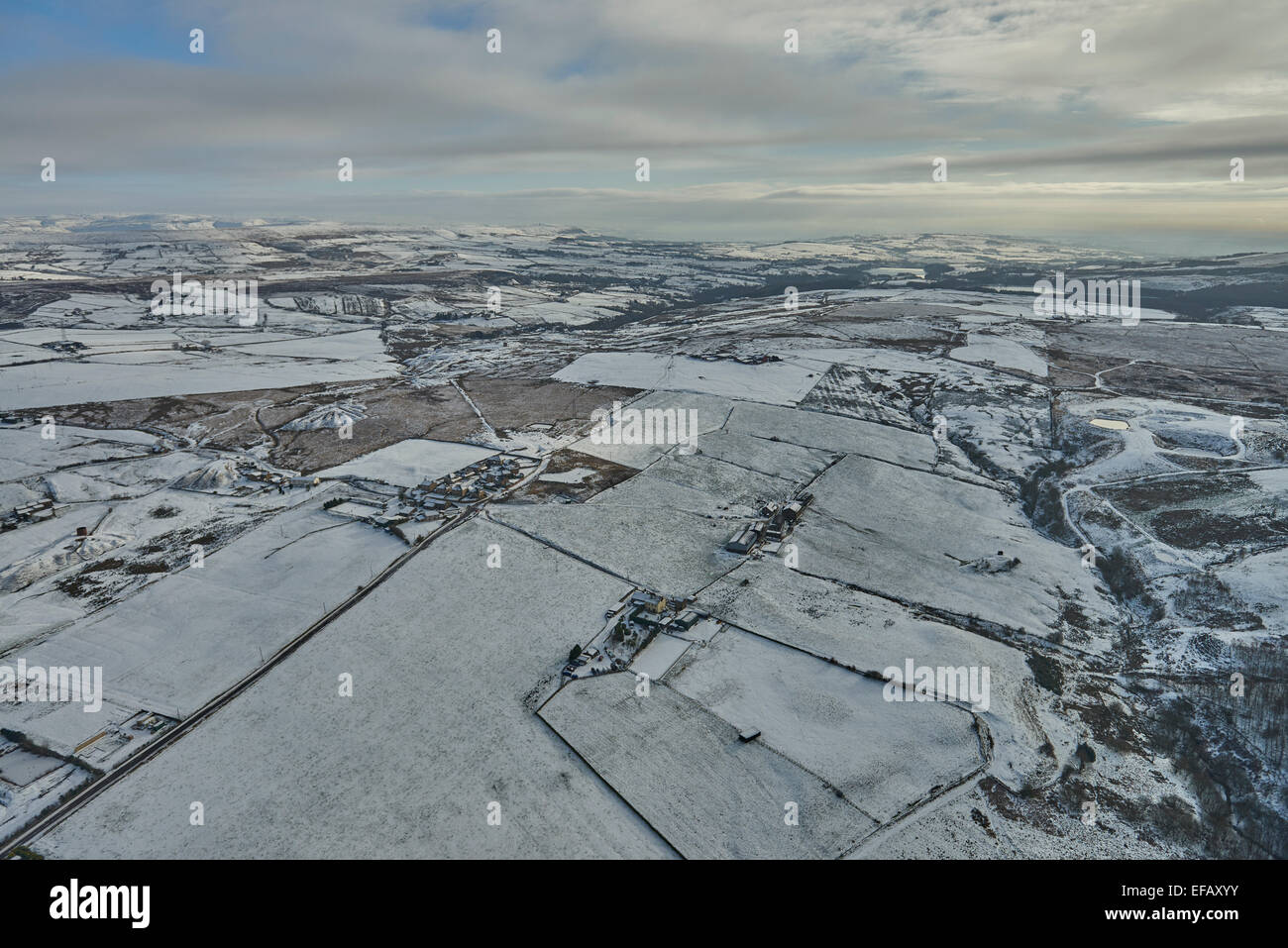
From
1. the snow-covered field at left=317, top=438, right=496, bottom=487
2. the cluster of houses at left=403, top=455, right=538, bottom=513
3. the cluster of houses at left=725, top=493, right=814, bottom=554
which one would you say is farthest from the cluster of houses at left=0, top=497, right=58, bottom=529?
the cluster of houses at left=725, top=493, right=814, bottom=554

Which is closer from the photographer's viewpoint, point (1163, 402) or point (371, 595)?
point (371, 595)

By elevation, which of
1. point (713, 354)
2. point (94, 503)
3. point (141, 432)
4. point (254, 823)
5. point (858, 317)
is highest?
point (858, 317)

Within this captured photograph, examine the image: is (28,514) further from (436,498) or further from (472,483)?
(472,483)

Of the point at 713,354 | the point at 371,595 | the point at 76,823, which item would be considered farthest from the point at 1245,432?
the point at 76,823

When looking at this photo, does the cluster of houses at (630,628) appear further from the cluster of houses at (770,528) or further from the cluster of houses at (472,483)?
the cluster of houses at (472,483)

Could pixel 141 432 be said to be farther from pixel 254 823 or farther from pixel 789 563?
pixel 789 563

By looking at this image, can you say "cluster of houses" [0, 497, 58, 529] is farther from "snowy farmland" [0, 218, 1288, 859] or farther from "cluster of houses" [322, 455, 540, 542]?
"cluster of houses" [322, 455, 540, 542]

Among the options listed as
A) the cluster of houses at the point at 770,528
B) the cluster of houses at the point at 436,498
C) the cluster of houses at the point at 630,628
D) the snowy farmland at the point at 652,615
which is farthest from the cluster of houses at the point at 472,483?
the cluster of houses at the point at 770,528

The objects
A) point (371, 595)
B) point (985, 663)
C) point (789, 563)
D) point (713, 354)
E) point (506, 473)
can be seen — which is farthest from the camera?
point (713, 354)

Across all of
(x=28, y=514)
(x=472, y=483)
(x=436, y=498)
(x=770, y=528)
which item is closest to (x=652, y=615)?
(x=770, y=528)
